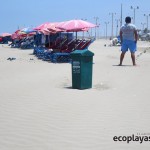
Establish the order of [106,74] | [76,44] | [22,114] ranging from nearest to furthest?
1. [22,114]
2. [106,74]
3. [76,44]

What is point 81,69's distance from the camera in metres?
9.23

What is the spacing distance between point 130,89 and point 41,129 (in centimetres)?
417

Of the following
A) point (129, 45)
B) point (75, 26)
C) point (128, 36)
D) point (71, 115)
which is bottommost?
point (71, 115)

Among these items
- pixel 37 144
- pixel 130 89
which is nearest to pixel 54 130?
pixel 37 144

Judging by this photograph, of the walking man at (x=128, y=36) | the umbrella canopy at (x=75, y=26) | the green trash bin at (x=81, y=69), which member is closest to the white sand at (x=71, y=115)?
the green trash bin at (x=81, y=69)

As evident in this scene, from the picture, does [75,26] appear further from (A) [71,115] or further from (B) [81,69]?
(A) [71,115]

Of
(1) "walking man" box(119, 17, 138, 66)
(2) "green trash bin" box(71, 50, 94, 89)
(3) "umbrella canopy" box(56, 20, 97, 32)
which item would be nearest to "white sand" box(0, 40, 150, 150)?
(2) "green trash bin" box(71, 50, 94, 89)

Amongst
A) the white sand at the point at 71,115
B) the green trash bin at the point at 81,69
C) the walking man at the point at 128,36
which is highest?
the walking man at the point at 128,36

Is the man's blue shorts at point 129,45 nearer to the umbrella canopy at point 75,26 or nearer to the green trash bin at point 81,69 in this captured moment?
the umbrella canopy at point 75,26

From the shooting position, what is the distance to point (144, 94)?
8562mm

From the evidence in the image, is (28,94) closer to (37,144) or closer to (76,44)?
(37,144)

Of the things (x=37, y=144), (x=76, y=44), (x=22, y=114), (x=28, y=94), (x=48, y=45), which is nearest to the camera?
(x=37, y=144)

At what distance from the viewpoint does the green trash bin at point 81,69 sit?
30.3ft

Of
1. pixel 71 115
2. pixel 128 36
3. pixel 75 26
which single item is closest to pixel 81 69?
pixel 71 115
